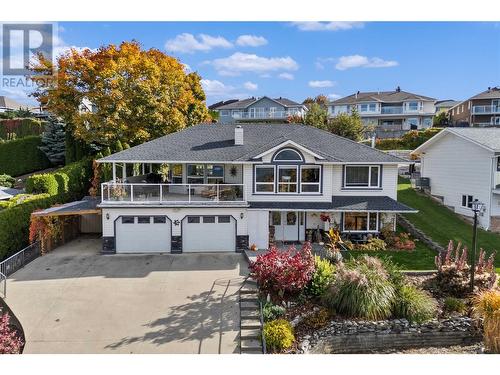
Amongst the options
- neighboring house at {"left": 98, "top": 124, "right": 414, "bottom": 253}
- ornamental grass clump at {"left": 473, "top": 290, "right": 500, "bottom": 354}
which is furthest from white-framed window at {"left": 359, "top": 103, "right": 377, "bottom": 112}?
ornamental grass clump at {"left": 473, "top": 290, "right": 500, "bottom": 354}

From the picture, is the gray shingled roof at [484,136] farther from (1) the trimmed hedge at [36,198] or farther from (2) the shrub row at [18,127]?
(2) the shrub row at [18,127]

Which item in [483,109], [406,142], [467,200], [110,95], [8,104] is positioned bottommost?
[467,200]

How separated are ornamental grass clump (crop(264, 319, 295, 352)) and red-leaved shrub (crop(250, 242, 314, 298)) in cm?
192

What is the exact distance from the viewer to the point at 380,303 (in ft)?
44.4

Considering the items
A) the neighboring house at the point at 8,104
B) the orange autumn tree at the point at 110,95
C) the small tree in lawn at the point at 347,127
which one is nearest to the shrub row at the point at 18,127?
the orange autumn tree at the point at 110,95

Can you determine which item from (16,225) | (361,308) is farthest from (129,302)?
(16,225)

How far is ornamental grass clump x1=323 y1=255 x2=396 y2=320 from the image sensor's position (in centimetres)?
1341

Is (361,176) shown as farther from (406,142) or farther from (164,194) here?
(406,142)

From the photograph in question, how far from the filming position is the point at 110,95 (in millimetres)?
28391

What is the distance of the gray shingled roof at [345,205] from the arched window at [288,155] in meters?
2.31

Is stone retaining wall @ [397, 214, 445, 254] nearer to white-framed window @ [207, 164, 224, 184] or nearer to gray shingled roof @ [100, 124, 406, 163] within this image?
gray shingled roof @ [100, 124, 406, 163]

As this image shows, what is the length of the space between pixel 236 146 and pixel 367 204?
7.90 m

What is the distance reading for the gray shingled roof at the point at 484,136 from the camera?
75.1ft

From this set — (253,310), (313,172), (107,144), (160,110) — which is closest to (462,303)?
(253,310)
